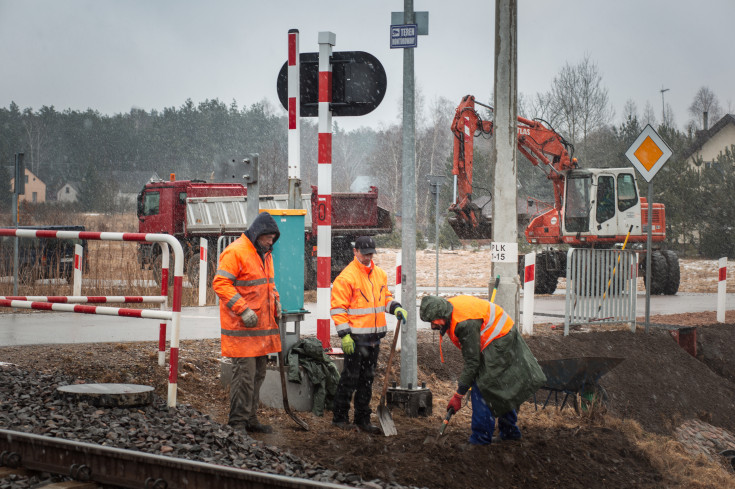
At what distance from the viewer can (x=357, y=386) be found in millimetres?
7289

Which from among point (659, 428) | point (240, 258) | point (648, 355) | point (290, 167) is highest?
point (290, 167)

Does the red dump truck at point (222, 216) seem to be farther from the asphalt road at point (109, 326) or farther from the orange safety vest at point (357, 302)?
the orange safety vest at point (357, 302)

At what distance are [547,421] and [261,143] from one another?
66237 mm

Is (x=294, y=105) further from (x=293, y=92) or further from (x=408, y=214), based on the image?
(x=408, y=214)

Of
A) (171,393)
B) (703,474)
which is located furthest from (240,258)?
(703,474)

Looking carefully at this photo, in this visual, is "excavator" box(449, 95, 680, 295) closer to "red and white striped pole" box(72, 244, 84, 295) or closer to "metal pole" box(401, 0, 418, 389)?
"red and white striped pole" box(72, 244, 84, 295)

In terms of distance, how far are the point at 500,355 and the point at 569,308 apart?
6362 mm

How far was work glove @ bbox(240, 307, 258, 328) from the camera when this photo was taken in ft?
20.4

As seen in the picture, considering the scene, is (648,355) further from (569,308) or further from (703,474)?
(703,474)

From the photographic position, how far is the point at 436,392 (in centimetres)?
937

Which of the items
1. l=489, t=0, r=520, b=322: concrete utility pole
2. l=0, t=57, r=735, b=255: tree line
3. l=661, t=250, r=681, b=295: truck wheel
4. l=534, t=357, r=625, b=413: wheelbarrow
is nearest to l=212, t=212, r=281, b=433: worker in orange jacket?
l=489, t=0, r=520, b=322: concrete utility pole

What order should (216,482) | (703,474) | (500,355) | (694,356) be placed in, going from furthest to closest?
1. (694,356)
2. (703,474)
3. (500,355)
4. (216,482)

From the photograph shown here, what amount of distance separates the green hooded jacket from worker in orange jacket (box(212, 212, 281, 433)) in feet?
4.39

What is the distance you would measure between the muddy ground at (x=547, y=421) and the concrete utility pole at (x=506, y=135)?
1.44 meters
